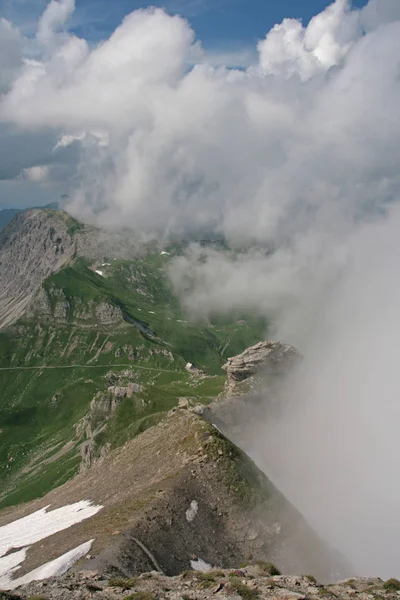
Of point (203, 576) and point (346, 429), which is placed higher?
point (346, 429)

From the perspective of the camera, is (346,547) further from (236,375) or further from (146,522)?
(236,375)

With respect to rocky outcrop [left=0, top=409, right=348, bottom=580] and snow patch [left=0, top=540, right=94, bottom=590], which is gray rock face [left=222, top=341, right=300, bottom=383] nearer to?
rocky outcrop [left=0, top=409, right=348, bottom=580]

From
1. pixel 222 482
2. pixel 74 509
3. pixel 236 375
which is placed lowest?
pixel 74 509

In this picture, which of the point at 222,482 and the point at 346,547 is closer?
the point at 222,482

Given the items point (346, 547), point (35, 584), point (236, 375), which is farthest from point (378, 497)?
point (35, 584)

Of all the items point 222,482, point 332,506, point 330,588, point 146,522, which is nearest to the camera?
point 330,588

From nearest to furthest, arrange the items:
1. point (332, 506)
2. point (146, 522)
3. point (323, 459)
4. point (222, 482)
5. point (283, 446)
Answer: point (146, 522)
point (222, 482)
point (332, 506)
point (283, 446)
point (323, 459)

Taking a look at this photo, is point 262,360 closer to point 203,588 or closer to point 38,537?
point 38,537
